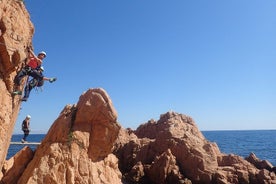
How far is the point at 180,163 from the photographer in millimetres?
36031

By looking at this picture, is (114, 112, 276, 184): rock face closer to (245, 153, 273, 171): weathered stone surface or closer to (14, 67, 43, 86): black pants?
(245, 153, 273, 171): weathered stone surface

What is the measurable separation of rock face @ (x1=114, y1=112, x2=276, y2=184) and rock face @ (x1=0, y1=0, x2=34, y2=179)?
2448cm

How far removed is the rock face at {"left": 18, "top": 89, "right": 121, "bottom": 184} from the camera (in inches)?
608

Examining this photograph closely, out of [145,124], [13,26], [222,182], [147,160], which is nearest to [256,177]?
[222,182]

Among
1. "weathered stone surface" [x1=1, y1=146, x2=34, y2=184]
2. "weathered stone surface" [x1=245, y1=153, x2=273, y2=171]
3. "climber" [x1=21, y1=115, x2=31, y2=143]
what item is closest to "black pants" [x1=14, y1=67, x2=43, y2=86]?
"weathered stone surface" [x1=1, y1=146, x2=34, y2=184]

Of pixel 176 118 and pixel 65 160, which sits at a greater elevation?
pixel 176 118

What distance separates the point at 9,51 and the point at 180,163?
2800 cm

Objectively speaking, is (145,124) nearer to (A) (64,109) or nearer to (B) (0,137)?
(A) (64,109)

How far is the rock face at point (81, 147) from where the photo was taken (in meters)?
15.5

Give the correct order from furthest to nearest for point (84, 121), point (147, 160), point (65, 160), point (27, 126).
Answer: point (147, 160) < point (27, 126) < point (84, 121) < point (65, 160)

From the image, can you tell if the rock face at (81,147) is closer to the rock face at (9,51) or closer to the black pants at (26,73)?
the rock face at (9,51)

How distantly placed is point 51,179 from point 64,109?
5545 millimetres

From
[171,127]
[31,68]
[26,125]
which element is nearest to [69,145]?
[31,68]

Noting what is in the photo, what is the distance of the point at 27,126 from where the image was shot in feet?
70.2
